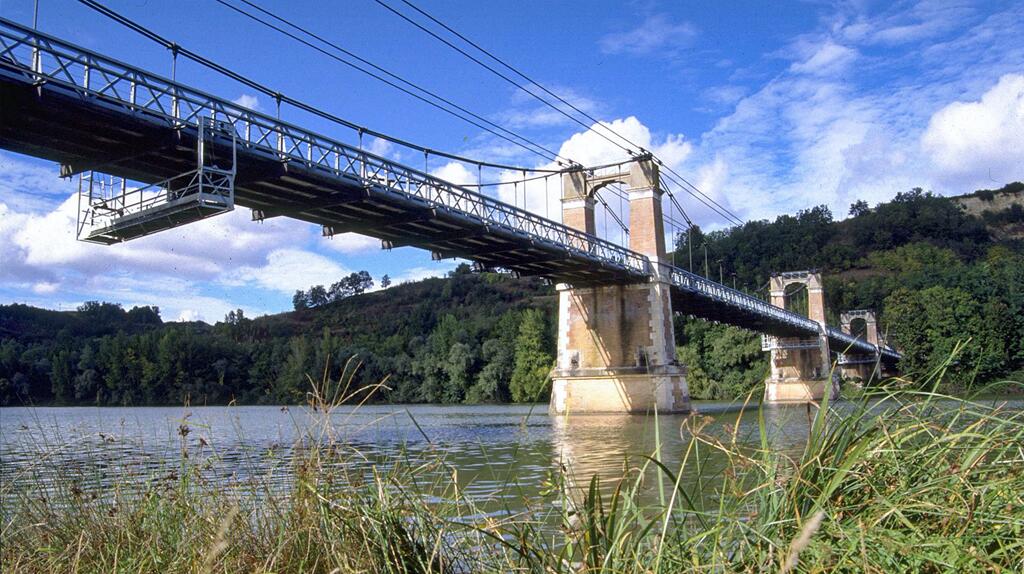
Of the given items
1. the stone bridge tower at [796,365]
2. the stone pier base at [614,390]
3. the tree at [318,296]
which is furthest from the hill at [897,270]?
the tree at [318,296]

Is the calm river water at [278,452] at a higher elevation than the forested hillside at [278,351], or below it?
below

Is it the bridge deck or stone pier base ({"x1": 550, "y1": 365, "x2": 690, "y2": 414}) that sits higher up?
the bridge deck

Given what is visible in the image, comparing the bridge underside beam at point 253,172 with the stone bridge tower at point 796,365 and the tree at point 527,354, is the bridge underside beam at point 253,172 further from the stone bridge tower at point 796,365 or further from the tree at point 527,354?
the stone bridge tower at point 796,365

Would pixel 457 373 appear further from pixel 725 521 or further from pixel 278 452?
pixel 725 521

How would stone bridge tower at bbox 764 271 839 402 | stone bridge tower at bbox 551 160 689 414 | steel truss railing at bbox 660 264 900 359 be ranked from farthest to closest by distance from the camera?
stone bridge tower at bbox 764 271 839 402
steel truss railing at bbox 660 264 900 359
stone bridge tower at bbox 551 160 689 414

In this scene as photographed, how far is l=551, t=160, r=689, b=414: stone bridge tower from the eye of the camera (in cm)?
3619

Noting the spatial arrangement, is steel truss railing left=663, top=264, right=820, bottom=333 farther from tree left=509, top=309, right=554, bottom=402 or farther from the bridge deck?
tree left=509, top=309, right=554, bottom=402

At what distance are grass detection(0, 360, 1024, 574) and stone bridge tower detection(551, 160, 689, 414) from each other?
30.6m

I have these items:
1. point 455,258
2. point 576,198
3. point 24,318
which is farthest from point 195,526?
point 24,318

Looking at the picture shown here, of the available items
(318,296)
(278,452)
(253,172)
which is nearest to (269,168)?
(253,172)

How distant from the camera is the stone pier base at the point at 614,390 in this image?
117ft

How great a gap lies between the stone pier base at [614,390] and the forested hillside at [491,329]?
18.8 ft

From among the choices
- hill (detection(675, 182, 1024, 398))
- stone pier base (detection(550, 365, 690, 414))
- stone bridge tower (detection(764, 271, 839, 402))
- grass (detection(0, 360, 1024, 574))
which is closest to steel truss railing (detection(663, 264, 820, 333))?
hill (detection(675, 182, 1024, 398))

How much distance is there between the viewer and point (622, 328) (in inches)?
1502
